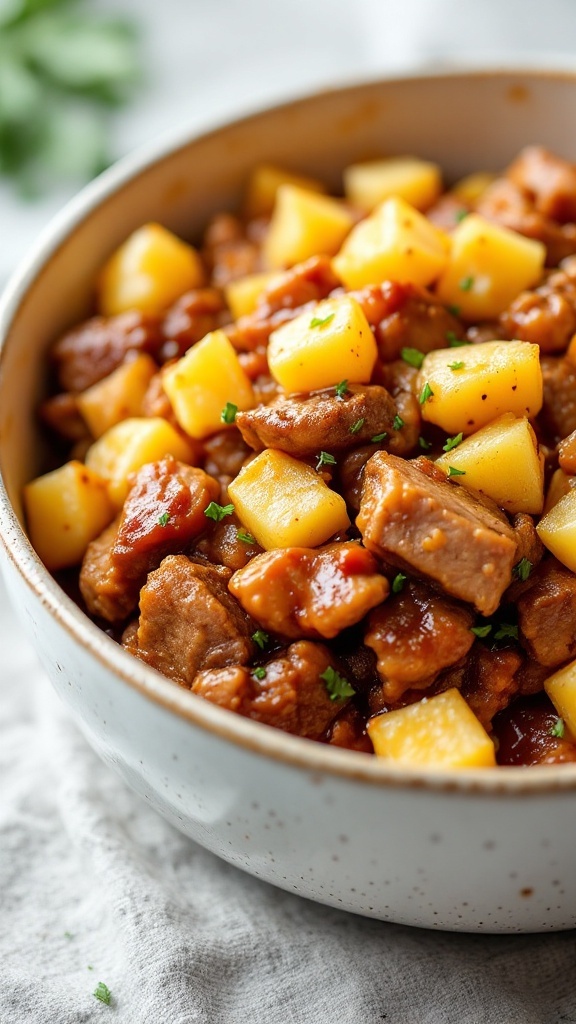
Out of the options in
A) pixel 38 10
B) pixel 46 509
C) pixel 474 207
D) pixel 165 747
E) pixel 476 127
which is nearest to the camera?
pixel 165 747

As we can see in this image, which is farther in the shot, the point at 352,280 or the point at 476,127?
the point at 476,127

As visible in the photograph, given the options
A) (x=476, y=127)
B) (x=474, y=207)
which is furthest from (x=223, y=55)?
→ (x=474, y=207)

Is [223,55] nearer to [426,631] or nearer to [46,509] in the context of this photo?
[46,509]

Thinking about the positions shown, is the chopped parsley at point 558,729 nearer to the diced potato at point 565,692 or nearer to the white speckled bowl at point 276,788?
the diced potato at point 565,692

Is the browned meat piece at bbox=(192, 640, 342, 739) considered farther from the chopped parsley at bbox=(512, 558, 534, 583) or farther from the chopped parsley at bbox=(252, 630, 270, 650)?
the chopped parsley at bbox=(512, 558, 534, 583)

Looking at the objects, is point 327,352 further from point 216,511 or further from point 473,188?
point 473,188

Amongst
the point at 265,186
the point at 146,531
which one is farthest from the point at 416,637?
the point at 265,186
